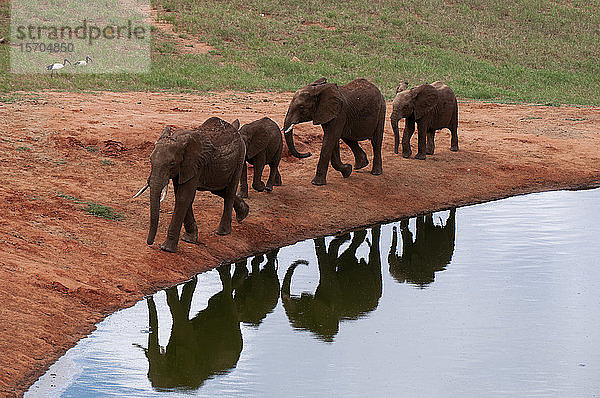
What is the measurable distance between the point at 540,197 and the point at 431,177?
81.9 inches

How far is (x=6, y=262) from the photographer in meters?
10.2

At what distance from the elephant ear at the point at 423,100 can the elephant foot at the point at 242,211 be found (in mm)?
6346

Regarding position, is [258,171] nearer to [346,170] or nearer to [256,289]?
[346,170]

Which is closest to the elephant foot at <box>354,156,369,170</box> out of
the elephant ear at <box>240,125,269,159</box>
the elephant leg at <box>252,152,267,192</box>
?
the elephant leg at <box>252,152,267,192</box>

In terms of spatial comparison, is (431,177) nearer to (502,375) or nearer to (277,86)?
(502,375)

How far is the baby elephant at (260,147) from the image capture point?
46.2ft

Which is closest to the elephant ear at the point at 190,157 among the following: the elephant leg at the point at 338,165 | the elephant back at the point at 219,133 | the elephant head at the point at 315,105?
the elephant back at the point at 219,133

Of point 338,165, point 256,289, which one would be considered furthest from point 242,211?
point 338,165

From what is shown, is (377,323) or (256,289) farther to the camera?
(256,289)

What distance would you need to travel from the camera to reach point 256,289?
38.3 feet

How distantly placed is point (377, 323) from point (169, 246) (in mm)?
2974

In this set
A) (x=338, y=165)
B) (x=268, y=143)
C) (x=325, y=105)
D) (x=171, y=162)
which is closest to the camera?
(x=171, y=162)

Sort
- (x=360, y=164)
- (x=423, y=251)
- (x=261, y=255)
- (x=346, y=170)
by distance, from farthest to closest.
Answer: (x=360, y=164)
(x=346, y=170)
(x=423, y=251)
(x=261, y=255)

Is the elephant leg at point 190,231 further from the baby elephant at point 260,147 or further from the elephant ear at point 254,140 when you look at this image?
the elephant ear at point 254,140
